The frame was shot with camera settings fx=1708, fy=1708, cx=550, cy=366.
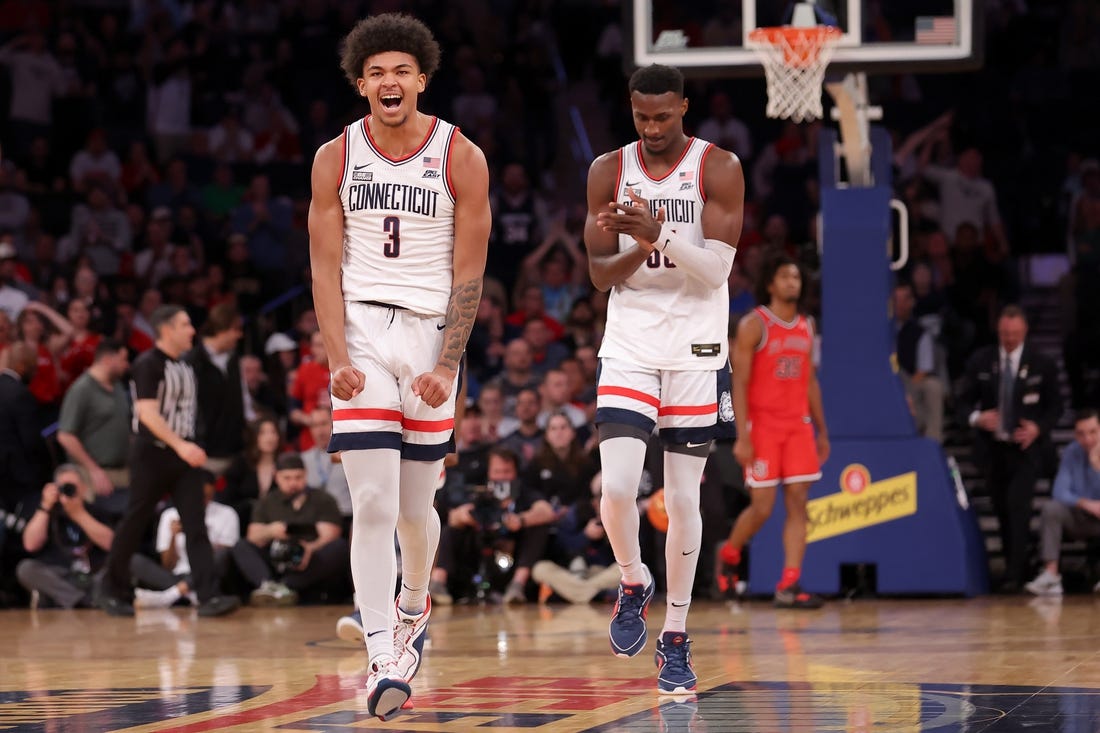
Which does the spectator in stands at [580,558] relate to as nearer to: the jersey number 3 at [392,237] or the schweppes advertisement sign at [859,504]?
the schweppes advertisement sign at [859,504]

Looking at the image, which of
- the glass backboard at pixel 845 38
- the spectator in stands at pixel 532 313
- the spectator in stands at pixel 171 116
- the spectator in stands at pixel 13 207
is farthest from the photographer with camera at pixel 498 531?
the spectator in stands at pixel 171 116

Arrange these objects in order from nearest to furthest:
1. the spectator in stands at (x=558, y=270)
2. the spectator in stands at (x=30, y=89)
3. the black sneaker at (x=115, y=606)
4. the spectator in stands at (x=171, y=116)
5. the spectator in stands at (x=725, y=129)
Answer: the black sneaker at (x=115, y=606) → the spectator in stands at (x=558, y=270) → the spectator in stands at (x=725, y=129) → the spectator in stands at (x=30, y=89) → the spectator in stands at (x=171, y=116)

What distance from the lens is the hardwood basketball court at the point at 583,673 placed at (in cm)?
605

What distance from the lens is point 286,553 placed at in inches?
498

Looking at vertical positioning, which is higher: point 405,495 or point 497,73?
point 497,73

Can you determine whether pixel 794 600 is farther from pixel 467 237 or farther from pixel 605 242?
pixel 467 237

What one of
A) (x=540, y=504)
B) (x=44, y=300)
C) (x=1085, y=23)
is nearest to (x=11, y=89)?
(x=44, y=300)

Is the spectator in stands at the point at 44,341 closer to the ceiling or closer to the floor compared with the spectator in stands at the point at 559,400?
closer to the ceiling

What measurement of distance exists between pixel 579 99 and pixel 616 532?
13546mm

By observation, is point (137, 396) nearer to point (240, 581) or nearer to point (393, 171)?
point (240, 581)

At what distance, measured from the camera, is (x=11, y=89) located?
18.6 metres

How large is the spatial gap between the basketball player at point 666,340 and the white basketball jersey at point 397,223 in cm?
95

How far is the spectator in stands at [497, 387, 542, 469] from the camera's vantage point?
13.3m

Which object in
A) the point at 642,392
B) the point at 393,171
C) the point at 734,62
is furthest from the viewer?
the point at 734,62
